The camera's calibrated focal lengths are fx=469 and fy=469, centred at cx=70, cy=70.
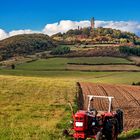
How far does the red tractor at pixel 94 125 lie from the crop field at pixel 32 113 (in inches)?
104

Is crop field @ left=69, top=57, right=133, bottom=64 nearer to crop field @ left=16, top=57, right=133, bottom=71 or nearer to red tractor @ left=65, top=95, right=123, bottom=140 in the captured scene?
crop field @ left=16, top=57, right=133, bottom=71

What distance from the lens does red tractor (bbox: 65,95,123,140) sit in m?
20.1

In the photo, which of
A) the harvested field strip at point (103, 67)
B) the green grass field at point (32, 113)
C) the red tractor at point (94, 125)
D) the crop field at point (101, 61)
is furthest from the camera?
the crop field at point (101, 61)

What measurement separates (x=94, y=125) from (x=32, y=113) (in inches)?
545

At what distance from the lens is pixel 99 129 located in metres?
20.9

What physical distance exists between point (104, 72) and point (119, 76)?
11857 millimetres

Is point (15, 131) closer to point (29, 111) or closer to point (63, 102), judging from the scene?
point (29, 111)

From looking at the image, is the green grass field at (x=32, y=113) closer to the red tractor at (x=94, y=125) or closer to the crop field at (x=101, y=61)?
the red tractor at (x=94, y=125)

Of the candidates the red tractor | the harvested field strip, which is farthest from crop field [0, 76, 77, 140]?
the harvested field strip

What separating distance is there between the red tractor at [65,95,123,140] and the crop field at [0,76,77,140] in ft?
8.69

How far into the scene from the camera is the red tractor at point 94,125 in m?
20.1

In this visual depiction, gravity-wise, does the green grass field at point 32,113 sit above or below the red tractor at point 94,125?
below

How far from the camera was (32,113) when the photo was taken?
112 ft

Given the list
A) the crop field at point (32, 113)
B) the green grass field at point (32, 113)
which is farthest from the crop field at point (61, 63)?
the crop field at point (32, 113)
